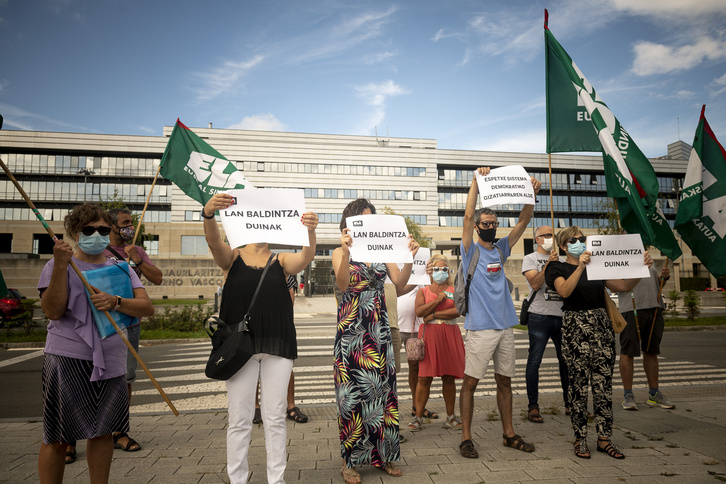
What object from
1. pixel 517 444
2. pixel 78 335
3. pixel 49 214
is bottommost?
pixel 517 444

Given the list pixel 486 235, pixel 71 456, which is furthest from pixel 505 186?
pixel 71 456

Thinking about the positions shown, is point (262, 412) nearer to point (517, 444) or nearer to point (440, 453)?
point (440, 453)

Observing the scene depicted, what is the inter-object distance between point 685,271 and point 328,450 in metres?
82.7

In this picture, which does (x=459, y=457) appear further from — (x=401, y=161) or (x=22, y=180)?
(x=22, y=180)

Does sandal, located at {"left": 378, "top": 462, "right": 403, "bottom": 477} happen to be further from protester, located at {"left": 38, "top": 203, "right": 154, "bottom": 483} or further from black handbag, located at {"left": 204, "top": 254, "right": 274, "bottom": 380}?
protester, located at {"left": 38, "top": 203, "right": 154, "bottom": 483}

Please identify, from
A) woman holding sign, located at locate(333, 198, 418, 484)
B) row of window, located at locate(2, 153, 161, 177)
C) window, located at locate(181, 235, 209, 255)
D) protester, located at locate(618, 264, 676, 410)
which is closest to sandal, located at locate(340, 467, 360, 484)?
woman holding sign, located at locate(333, 198, 418, 484)

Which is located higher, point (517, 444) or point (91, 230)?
point (91, 230)

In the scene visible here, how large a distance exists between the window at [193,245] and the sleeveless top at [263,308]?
58537 millimetres

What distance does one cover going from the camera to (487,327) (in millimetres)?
4641

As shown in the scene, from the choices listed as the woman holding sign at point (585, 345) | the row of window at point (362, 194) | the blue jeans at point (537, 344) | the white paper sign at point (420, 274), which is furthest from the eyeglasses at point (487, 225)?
the row of window at point (362, 194)

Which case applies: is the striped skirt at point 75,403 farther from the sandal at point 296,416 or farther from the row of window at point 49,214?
the row of window at point 49,214

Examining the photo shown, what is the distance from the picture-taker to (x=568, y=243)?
4.94 m

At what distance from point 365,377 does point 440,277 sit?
199 centimetres

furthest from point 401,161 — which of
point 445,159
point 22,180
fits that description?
point 22,180
